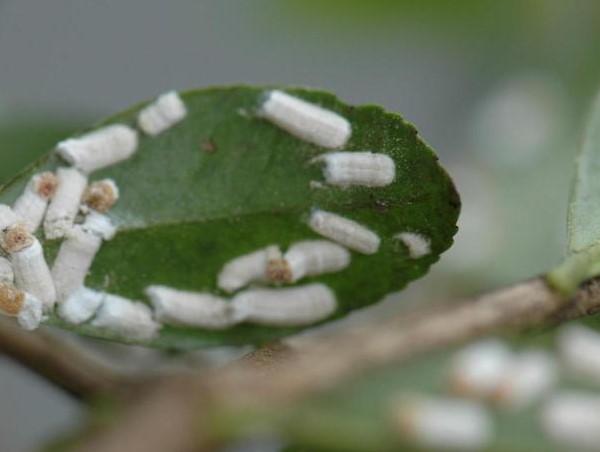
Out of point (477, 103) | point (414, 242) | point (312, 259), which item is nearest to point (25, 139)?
point (312, 259)

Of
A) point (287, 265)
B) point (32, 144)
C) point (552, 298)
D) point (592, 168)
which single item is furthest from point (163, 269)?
point (32, 144)

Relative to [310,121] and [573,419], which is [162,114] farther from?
[573,419]

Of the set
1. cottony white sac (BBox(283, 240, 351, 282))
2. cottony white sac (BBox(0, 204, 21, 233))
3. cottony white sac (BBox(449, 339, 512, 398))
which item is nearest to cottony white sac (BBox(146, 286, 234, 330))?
cottony white sac (BBox(283, 240, 351, 282))

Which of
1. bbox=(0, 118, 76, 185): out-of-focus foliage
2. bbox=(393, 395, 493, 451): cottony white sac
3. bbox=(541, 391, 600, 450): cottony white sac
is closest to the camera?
bbox=(393, 395, 493, 451): cottony white sac

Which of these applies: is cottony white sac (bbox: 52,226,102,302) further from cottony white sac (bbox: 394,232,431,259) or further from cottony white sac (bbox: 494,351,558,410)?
cottony white sac (bbox: 494,351,558,410)

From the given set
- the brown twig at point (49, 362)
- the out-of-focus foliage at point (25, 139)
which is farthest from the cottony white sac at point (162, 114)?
the out-of-focus foliage at point (25, 139)

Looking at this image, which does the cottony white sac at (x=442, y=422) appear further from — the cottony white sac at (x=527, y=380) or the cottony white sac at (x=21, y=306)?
the cottony white sac at (x=21, y=306)
